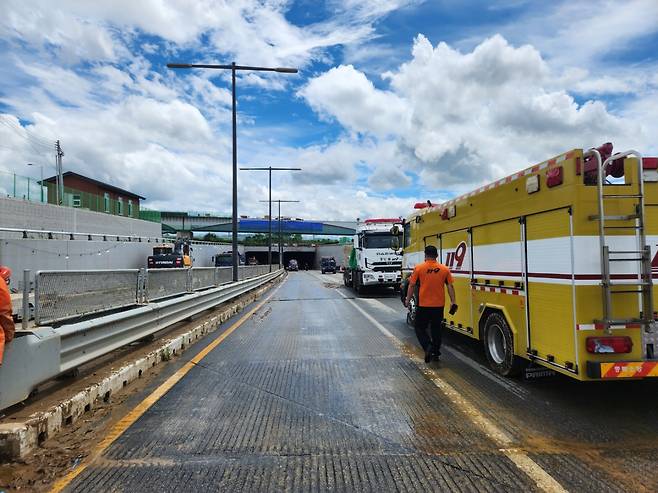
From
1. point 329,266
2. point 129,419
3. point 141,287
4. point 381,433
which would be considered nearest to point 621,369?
point 381,433

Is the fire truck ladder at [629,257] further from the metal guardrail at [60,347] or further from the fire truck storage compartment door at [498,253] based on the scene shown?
the metal guardrail at [60,347]

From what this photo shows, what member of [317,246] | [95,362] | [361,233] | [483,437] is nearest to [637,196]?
[483,437]

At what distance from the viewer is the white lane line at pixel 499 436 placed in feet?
11.4

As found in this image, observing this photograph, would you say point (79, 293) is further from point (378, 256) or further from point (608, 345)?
point (378, 256)

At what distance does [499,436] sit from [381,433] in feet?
3.52

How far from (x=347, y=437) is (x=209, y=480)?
1346mm

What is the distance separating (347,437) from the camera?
14.4 feet

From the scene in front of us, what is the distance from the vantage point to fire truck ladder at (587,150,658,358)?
461 centimetres

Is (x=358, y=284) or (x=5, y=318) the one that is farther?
(x=358, y=284)

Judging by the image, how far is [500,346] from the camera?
6672 millimetres

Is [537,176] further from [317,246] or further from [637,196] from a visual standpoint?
[317,246]

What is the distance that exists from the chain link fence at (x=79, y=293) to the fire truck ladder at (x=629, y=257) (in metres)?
5.97

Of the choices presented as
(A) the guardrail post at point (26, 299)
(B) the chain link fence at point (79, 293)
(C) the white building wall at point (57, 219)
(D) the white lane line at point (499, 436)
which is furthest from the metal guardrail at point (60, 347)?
(C) the white building wall at point (57, 219)

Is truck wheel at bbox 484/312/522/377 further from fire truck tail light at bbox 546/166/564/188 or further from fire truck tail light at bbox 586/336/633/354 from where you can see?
fire truck tail light at bbox 546/166/564/188
